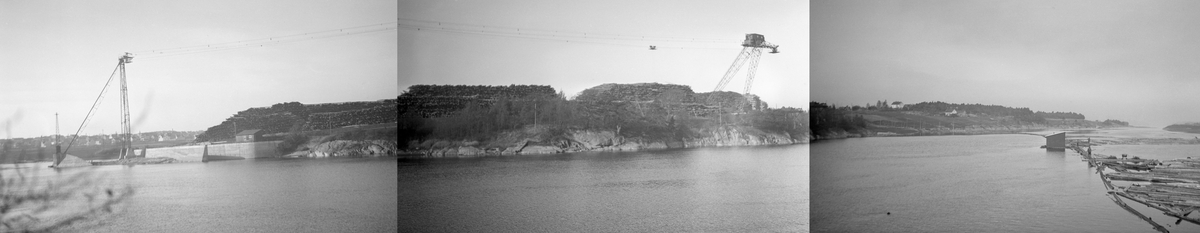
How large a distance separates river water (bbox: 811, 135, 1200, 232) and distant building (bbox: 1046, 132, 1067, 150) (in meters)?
0.04

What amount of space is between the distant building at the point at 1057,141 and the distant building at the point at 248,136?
6.74 metres

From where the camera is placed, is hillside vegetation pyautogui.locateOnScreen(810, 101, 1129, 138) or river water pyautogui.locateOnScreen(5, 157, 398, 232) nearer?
hillside vegetation pyautogui.locateOnScreen(810, 101, 1129, 138)

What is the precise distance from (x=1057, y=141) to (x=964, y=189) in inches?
33.0

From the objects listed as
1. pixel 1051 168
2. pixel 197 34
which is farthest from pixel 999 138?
pixel 197 34

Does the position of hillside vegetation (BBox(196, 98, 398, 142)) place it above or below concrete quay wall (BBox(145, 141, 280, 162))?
above

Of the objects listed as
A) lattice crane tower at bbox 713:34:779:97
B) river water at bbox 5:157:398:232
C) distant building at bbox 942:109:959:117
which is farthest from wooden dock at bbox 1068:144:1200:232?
river water at bbox 5:157:398:232

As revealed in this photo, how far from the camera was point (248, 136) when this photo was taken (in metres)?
6.98

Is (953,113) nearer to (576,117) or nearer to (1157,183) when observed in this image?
(1157,183)

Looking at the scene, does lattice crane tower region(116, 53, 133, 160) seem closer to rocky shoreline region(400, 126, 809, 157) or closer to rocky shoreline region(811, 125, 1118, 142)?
rocky shoreline region(400, 126, 809, 157)

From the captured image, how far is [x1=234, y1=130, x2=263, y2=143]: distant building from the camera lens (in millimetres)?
6906

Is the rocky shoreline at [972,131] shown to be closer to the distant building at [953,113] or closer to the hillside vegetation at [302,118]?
the distant building at [953,113]

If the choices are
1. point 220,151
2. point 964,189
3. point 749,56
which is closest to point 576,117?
point 749,56

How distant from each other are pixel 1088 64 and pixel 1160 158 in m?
0.76

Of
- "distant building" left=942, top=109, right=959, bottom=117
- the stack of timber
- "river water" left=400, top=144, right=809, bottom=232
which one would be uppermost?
"distant building" left=942, top=109, right=959, bottom=117
